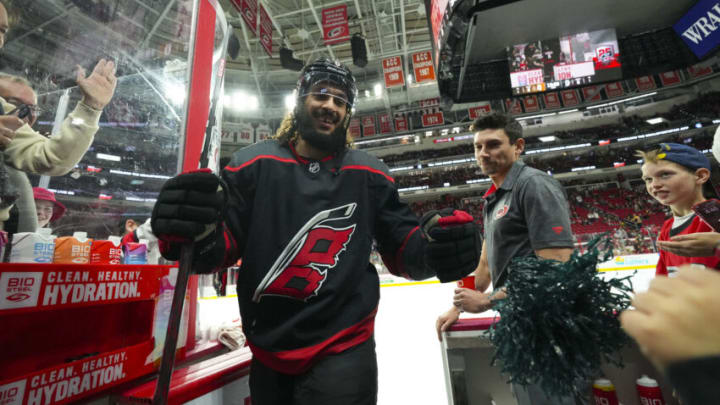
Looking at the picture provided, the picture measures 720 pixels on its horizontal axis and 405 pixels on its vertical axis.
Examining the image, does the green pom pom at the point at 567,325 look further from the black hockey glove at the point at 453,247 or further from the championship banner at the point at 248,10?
the championship banner at the point at 248,10

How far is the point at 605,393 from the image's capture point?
1.26m

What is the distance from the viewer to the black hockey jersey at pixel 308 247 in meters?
0.89

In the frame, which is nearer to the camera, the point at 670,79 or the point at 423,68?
the point at 423,68

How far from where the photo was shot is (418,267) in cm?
105

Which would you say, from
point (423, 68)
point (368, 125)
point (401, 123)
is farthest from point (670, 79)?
point (423, 68)

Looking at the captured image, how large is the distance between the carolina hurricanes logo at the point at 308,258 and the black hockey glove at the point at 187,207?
0.24 meters

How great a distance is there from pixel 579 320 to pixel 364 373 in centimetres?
57

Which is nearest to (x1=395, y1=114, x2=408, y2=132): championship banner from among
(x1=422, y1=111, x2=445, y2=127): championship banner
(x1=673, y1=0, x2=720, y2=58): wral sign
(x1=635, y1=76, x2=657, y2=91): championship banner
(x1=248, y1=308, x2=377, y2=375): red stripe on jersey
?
(x1=422, y1=111, x2=445, y2=127): championship banner

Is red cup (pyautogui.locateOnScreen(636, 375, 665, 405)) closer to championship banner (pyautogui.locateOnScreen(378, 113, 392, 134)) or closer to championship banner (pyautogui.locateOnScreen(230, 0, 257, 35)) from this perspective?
championship banner (pyautogui.locateOnScreen(230, 0, 257, 35))

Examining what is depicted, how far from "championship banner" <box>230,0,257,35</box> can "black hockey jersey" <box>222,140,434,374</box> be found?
5.45 m

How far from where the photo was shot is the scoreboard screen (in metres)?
4.83

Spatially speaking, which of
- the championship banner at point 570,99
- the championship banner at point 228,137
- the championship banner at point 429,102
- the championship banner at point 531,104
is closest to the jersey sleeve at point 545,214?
the championship banner at point 228,137

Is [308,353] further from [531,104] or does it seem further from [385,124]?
[531,104]

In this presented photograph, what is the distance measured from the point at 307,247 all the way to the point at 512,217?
39.8 inches
